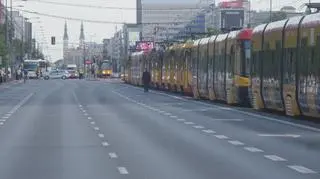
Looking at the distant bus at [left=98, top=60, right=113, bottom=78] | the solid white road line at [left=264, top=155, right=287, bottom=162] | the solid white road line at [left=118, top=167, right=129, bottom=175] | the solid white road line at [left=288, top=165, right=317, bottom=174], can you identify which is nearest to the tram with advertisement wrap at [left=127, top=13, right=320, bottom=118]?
the solid white road line at [left=264, top=155, right=287, bottom=162]

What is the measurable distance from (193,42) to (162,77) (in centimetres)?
1675

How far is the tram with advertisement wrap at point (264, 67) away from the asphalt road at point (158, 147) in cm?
100

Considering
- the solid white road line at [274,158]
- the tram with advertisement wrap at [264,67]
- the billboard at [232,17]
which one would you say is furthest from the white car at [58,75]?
the solid white road line at [274,158]

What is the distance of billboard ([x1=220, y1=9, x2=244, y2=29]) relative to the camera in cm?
11069

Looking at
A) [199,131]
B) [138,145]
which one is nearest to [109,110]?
[199,131]

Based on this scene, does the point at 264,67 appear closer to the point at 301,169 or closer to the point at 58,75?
the point at 301,169

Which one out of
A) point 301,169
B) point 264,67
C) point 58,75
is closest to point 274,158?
point 301,169

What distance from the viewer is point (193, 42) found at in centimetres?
5412

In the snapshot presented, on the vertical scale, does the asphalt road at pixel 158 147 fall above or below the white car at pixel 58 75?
above

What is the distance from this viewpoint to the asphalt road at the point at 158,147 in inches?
612

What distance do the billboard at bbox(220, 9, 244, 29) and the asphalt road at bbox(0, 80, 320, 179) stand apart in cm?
7804

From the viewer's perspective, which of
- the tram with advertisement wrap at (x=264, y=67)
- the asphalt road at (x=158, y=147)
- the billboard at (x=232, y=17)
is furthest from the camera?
the billboard at (x=232, y=17)

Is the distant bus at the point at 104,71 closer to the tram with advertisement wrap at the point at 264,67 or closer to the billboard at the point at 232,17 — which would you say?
the billboard at the point at 232,17

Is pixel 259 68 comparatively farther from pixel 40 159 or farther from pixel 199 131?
pixel 40 159
